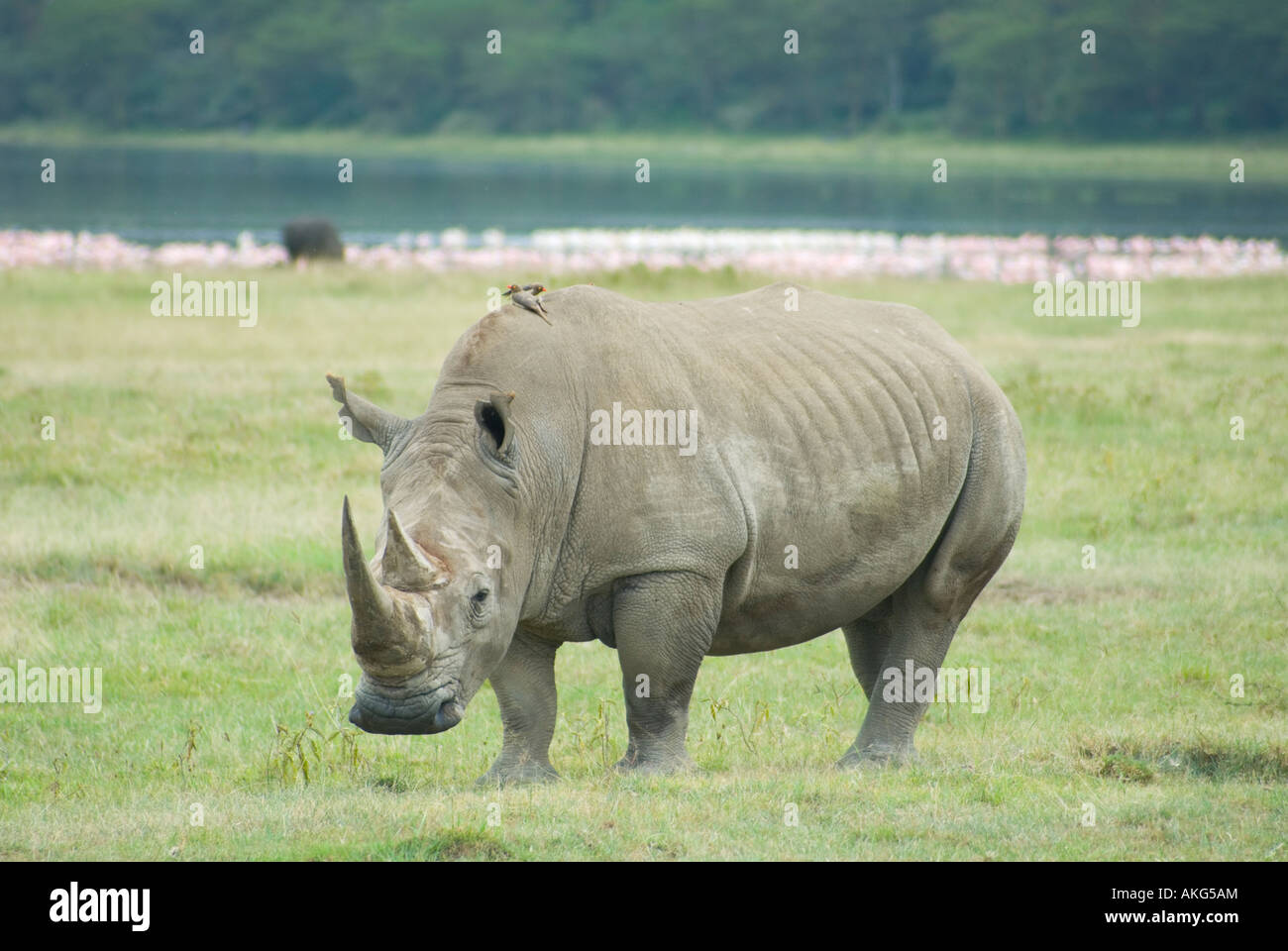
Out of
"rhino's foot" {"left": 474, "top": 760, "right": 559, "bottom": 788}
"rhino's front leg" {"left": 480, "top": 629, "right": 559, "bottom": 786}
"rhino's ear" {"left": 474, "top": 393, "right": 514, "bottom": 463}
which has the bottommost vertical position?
"rhino's foot" {"left": 474, "top": 760, "right": 559, "bottom": 788}

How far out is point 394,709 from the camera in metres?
6.60

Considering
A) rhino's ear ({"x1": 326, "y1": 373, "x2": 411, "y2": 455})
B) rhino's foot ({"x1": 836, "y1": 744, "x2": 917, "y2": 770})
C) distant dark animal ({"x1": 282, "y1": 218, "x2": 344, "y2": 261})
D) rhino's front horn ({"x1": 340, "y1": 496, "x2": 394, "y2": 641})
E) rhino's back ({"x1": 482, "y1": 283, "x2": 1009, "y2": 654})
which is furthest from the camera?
distant dark animal ({"x1": 282, "y1": 218, "x2": 344, "y2": 261})

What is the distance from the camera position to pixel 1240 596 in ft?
39.0

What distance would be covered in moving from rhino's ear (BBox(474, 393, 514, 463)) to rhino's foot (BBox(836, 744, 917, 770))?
8.33 ft

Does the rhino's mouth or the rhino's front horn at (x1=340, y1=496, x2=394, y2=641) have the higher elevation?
the rhino's front horn at (x1=340, y1=496, x2=394, y2=641)

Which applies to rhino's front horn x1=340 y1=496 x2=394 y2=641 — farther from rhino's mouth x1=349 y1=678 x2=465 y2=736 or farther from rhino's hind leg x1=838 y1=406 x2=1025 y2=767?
rhino's hind leg x1=838 y1=406 x2=1025 y2=767

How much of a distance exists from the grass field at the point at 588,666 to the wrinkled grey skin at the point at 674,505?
537mm

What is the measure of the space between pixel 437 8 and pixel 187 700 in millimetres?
130537

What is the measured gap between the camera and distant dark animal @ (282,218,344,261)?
3231 centimetres

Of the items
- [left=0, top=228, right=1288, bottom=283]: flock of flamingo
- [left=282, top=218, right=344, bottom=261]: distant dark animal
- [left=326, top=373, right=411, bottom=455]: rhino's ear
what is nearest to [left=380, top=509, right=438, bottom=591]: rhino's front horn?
[left=326, top=373, right=411, bottom=455]: rhino's ear

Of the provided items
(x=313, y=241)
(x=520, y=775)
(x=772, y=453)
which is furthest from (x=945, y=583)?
(x=313, y=241)

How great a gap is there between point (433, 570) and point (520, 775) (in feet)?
5.79

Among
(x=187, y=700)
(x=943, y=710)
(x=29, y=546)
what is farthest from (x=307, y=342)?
(x=943, y=710)
